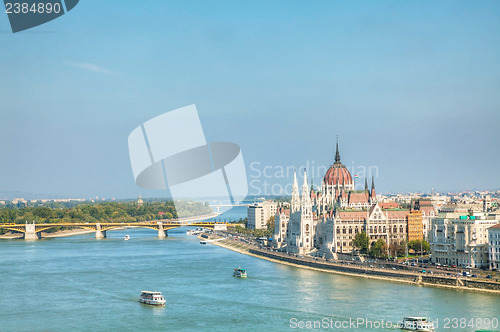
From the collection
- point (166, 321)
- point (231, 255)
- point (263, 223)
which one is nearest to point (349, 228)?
point (231, 255)

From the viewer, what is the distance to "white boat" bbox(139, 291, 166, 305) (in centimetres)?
2247

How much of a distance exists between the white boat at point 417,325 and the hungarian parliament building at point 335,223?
52.4ft

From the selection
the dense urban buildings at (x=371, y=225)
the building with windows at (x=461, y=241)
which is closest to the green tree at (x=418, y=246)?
the dense urban buildings at (x=371, y=225)

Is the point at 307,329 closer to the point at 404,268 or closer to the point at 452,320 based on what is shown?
the point at 452,320

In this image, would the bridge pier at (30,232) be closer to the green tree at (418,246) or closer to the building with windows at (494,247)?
the green tree at (418,246)

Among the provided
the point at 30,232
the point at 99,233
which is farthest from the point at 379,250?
the point at 30,232

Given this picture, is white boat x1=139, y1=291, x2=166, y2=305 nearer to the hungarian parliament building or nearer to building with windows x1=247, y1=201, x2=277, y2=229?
the hungarian parliament building

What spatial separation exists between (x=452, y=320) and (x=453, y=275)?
6.64m

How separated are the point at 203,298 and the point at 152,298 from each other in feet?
5.95

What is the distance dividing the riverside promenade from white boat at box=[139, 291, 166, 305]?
9413 mm

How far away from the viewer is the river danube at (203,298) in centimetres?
1997

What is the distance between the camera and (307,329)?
19.0 m

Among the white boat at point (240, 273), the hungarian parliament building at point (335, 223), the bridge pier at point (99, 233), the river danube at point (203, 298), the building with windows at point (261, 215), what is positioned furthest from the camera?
the building with windows at point (261, 215)

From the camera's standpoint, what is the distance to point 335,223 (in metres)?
36.6
